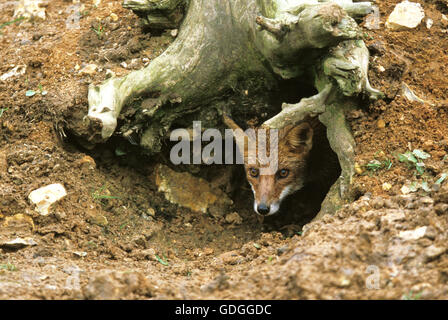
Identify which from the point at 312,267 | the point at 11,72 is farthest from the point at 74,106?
the point at 312,267

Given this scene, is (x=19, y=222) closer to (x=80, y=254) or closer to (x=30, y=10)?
(x=80, y=254)

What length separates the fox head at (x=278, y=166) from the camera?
6.22 meters

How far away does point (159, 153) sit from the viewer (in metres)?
6.18

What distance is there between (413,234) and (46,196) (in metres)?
3.34

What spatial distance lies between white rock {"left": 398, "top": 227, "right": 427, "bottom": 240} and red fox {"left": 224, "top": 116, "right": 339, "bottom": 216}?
2.74 meters

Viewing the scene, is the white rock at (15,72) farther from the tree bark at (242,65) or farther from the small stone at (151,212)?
the small stone at (151,212)

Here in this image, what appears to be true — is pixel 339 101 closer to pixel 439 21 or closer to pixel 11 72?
pixel 439 21

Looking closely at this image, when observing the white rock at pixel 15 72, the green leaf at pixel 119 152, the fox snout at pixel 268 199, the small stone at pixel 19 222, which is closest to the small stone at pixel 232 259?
the fox snout at pixel 268 199

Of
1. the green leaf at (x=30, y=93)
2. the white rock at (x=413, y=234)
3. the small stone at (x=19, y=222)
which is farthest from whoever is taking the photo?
the green leaf at (x=30, y=93)

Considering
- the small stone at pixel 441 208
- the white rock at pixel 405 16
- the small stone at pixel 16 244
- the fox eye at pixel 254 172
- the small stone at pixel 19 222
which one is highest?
the white rock at pixel 405 16

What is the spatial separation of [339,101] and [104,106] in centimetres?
236

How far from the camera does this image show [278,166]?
21.0 feet

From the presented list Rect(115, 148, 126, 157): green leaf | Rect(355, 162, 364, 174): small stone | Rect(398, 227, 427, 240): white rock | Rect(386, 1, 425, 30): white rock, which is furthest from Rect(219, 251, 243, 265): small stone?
Rect(386, 1, 425, 30): white rock
